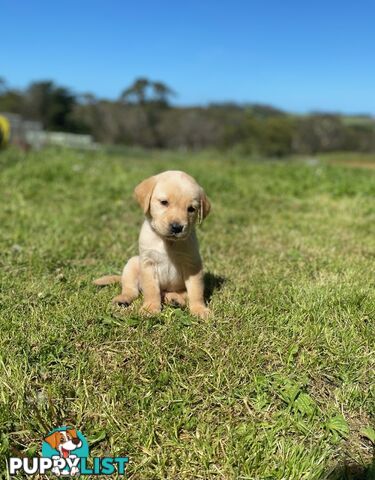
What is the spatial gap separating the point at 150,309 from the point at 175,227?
61cm

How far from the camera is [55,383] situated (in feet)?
7.95

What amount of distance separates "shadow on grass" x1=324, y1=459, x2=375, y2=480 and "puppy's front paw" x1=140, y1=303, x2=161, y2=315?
1374mm

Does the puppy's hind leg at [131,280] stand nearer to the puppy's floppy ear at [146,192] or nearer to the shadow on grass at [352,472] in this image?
the puppy's floppy ear at [146,192]

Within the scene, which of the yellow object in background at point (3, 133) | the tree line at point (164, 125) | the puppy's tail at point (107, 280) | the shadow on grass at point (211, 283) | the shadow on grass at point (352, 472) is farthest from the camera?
the tree line at point (164, 125)

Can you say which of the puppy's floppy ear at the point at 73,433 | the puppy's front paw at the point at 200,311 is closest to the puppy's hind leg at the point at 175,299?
the puppy's front paw at the point at 200,311

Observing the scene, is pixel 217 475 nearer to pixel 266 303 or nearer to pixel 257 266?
pixel 266 303

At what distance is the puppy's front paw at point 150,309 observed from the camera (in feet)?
9.73

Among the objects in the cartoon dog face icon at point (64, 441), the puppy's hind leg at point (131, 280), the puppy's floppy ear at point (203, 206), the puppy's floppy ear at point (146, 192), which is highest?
the puppy's floppy ear at point (146, 192)

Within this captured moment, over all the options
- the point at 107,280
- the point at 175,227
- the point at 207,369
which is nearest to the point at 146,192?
the point at 175,227

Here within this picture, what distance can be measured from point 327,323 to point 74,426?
65.0 inches

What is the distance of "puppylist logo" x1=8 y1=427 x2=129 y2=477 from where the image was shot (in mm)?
2105

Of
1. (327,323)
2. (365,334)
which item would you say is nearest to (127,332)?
(327,323)

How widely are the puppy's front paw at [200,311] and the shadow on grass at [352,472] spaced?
3.82 ft

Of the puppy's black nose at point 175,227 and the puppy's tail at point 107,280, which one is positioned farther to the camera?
the puppy's tail at point 107,280
